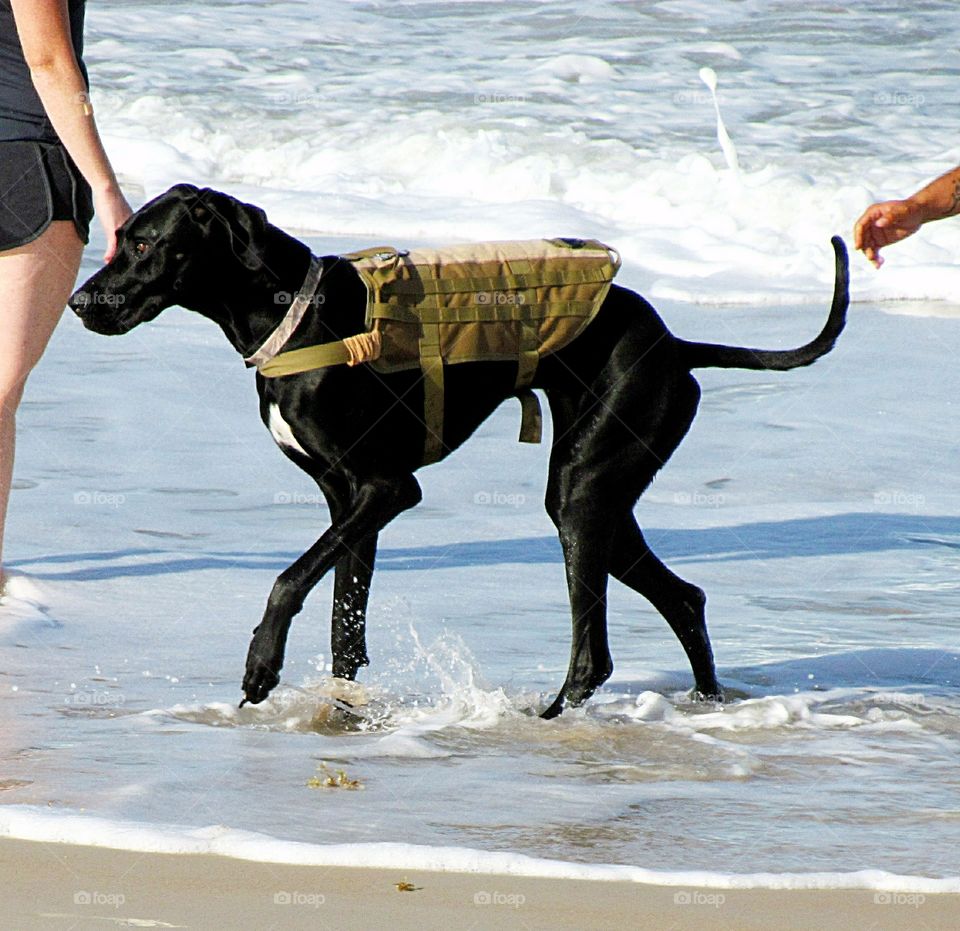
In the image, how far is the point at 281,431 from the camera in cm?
392

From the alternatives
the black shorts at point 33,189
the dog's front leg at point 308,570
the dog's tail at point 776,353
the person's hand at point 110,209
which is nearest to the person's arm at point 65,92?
the person's hand at point 110,209

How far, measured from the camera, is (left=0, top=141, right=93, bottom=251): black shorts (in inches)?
177

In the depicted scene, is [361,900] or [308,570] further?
[308,570]

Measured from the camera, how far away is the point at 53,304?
473cm

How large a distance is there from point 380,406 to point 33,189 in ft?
4.18

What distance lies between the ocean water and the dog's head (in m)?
0.97

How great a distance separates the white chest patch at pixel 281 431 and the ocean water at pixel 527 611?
62 cm

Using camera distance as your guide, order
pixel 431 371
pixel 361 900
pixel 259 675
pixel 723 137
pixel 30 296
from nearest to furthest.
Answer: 1. pixel 361 900
2. pixel 259 675
3. pixel 431 371
4. pixel 30 296
5. pixel 723 137

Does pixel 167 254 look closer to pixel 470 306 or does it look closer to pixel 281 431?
pixel 281 431

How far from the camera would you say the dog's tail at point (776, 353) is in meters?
4.20

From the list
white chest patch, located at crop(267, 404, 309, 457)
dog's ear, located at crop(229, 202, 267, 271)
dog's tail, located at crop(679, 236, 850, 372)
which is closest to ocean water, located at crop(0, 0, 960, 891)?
white chest patch, located at crop(267, 404, 309, 457)

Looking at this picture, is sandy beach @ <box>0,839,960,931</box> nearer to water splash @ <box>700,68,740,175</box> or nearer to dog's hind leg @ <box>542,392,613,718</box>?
dog's hind leg @ <box>542,392,613,718</box>

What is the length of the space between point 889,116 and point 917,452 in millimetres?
9984

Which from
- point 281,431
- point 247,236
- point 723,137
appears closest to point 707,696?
point 281,431
